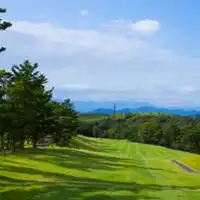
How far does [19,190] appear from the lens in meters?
22.6

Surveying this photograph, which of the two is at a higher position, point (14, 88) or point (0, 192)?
point (14, 88)

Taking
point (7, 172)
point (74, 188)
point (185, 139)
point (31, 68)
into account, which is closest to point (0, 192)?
point (74, 188)

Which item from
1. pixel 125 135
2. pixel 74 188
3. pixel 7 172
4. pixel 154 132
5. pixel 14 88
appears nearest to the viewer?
pixel 74 188

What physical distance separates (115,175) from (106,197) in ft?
60.8

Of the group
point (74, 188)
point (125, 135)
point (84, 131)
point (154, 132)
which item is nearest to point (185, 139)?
point (154, 132)

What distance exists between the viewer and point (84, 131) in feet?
651

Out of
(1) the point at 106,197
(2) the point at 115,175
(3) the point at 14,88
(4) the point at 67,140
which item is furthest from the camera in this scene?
(4) the point at 67,140

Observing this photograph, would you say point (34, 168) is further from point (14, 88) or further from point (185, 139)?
point (185, 139)

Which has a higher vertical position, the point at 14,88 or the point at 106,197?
the point at 14,88

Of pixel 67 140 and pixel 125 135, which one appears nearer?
pixel 67 140

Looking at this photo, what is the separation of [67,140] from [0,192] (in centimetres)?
8288

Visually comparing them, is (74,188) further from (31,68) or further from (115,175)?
(31,68)

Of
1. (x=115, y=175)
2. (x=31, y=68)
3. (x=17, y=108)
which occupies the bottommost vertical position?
(x=115, y=175)

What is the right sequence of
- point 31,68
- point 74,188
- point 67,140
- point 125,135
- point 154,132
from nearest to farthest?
point 74,188 < point 31,68 < point 67,140 < point 154,132 < point 125,135
